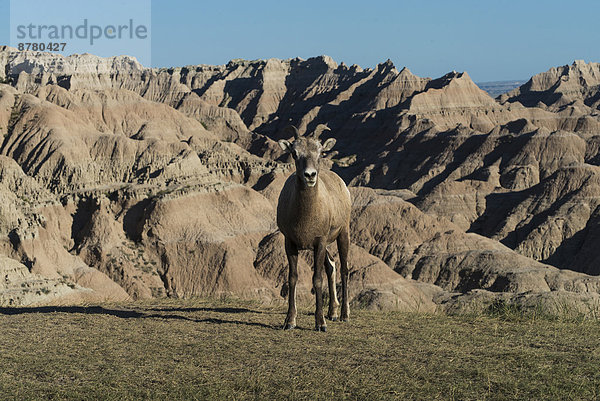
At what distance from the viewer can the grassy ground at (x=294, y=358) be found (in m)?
9.14

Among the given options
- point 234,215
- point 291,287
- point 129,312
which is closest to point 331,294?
point 291,287

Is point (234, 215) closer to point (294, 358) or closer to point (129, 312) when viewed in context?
point (129, 312)

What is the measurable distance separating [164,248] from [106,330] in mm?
46051

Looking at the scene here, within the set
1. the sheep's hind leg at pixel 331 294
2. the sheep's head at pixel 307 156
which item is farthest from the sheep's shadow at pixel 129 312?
the sheep's head at pixel 307 156

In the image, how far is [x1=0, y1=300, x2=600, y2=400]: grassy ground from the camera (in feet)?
30.0

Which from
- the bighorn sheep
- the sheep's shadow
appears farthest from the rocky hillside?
the sheep's shadow

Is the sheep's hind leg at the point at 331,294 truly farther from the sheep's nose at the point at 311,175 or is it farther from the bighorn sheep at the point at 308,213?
the sheep's nose at the point at 311,175

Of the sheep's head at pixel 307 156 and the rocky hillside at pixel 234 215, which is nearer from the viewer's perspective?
the sheep's head at pixel 307 156

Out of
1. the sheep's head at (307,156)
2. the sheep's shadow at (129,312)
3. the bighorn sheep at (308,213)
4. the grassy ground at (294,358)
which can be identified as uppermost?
the sheep's head at (307,156)

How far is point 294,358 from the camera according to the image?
10719 mm

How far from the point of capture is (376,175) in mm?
148625

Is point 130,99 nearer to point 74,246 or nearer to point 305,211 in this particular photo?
point 74,246

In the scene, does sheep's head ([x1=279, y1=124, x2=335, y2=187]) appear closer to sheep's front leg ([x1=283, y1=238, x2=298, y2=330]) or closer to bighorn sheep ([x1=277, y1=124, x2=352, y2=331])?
bighorn sheep ([x1=277, y1=124, x2=352, y2=331])

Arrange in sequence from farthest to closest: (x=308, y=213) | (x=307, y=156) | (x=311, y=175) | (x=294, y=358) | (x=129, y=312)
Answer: (x=129, y=312)
(x=308, y=213)
(x=307, y=156)
(x=311, y=175)
(x=294, y=358)
